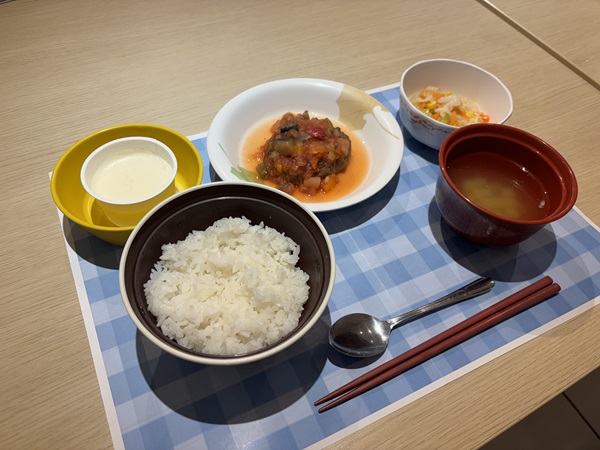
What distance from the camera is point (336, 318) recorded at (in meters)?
1.40

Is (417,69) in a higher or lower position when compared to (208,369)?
higher

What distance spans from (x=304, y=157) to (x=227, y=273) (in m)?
0.71

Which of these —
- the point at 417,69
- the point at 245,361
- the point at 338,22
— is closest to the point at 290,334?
the point at 245,361

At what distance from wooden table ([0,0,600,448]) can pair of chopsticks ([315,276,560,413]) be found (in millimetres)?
111

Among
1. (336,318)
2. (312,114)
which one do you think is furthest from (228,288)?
(312,114)

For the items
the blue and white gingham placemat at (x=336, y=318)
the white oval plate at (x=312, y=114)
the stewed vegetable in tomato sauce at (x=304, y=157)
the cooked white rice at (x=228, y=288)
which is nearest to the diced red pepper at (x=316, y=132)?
the stewed vegetable in tomato sauce at (x=304, y=157)

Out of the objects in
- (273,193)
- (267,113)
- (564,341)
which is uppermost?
(273,193)

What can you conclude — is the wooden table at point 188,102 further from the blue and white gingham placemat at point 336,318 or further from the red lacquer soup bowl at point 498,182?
the red lacquer soup bowl at point 498,182

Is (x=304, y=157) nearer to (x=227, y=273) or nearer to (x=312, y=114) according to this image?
(x=312, y=114)

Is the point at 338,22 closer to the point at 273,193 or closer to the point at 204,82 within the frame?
the point at 204,82

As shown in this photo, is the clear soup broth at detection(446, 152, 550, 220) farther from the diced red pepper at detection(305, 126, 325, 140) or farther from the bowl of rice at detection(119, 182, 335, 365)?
the bowl of rice at detection(119, 182, 335, 365)

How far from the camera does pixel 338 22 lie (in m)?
2.64

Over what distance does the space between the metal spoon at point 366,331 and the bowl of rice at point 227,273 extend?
0.64 feet

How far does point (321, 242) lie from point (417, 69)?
1289 millimetres
